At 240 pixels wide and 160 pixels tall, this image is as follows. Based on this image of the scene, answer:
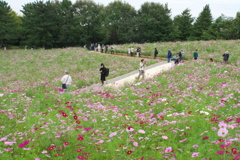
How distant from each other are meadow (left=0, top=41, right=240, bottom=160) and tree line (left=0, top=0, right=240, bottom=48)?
54.7m

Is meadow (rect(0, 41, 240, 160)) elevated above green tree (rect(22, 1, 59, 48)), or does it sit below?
below

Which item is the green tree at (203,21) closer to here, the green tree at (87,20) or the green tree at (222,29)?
the green tree at (222,29)

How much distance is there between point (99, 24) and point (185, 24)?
3112cm

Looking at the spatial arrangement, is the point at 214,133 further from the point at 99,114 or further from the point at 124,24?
the point at 124,24

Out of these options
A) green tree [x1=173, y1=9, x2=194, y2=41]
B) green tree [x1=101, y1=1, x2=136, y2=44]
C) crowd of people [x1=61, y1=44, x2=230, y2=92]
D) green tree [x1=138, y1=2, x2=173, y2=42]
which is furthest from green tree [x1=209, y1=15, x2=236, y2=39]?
crowd of people [x1=61, y1=44, x2=230, y2=92]

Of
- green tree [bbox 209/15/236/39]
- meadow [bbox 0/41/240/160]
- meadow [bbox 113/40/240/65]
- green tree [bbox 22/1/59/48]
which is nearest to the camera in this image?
meadow [bbox 0/41/240/160]

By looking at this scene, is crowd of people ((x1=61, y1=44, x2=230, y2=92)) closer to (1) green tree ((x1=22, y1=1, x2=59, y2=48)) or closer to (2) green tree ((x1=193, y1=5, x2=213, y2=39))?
(1) green tree ((x1=22, y1=1, x2=59, y2=48))

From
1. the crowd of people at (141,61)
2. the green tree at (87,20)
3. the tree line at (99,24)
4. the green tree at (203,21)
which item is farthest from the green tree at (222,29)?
the green tree at (87,20)

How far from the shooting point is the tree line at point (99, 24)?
204 feet

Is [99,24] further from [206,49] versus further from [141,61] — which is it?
[141,61]

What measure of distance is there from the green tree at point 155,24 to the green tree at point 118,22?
419 centimetres

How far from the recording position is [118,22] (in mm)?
70188

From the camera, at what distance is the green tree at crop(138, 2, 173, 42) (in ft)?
218

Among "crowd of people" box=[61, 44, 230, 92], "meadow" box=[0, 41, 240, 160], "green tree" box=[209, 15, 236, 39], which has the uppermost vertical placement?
"green tree" box=[209, 15, 236, 39]
